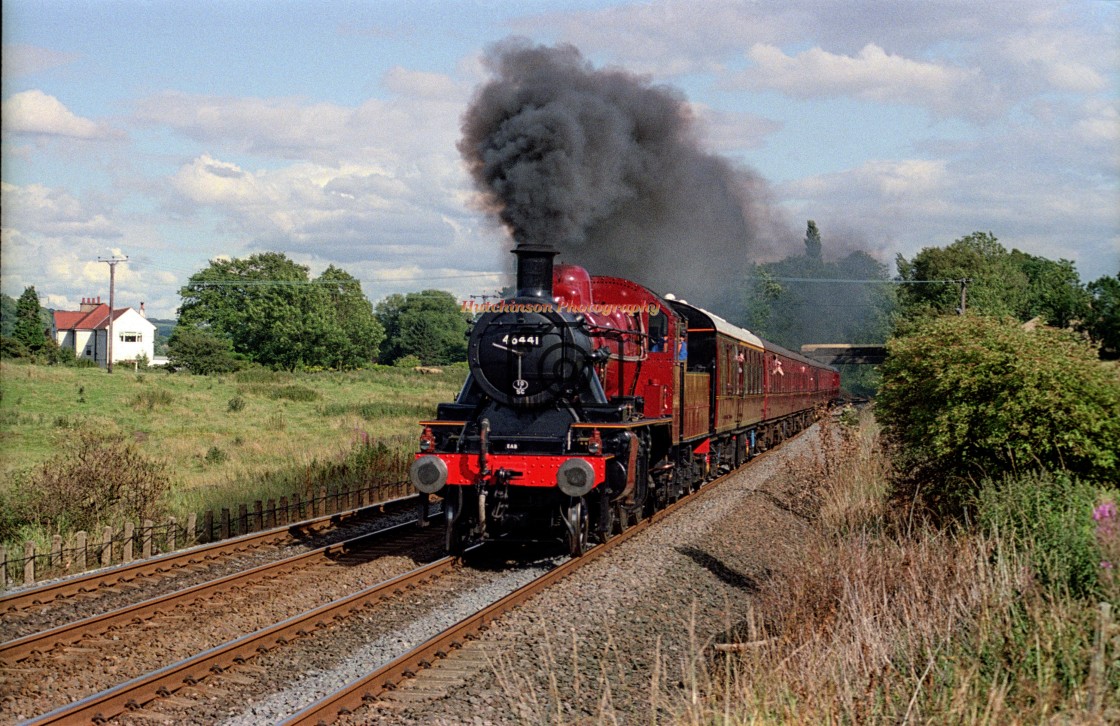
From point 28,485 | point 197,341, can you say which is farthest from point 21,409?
point 197,341

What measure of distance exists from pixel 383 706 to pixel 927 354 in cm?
811

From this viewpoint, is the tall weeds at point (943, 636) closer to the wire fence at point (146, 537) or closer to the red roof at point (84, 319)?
the wire fence at point (146, 537)

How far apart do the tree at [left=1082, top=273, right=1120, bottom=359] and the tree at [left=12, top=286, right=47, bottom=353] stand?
56.6m

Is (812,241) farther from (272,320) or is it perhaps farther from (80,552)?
(80,552)

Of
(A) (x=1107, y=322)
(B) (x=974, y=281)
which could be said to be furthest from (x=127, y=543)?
(B) (x=974, y=281)

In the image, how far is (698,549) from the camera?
11828mm

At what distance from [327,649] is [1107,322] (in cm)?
908

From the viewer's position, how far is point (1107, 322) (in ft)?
35.7

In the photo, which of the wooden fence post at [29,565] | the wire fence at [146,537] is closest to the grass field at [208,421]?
the wire fence at [146,537]

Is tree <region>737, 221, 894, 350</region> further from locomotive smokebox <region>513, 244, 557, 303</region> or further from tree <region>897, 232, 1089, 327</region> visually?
locomotive smokebox <region>513, 244, 557, 303</region>

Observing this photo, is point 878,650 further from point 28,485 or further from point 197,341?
point 197,341

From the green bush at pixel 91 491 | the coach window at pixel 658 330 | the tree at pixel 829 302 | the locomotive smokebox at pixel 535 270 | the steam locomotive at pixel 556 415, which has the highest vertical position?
the tree at pixel 829 302

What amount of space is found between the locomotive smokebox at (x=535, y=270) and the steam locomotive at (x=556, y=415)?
1cm

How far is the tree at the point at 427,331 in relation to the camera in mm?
122125
